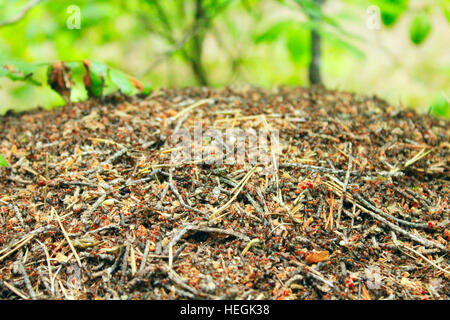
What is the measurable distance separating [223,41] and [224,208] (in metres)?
2.65

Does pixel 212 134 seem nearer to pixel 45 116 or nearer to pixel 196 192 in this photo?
pixel 196 192

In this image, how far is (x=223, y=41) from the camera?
3.66 meters

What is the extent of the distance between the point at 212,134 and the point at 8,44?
2.70m

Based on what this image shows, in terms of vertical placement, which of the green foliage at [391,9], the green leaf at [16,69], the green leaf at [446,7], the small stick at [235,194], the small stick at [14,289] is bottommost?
the small stick at [14,289]

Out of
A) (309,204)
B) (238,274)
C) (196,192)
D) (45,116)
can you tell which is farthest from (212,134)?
(45,116)

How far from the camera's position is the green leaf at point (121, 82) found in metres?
1.91

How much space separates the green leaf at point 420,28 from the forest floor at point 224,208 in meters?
0.44

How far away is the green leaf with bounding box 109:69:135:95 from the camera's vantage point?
1914mm

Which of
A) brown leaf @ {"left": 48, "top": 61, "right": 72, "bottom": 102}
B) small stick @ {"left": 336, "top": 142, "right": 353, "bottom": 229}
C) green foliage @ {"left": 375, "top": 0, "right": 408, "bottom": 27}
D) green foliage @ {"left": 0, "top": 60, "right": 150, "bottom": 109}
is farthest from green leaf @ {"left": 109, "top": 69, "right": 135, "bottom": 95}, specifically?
green foliage @ {"left": 375, "top": 0, "right": 408, "bottom": 27}

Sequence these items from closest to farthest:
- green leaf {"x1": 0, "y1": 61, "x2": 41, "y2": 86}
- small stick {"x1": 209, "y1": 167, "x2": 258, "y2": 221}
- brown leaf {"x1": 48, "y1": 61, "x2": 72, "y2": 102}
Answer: small stick {"x1": 209, "y1": 167, "x2": 258, "y2": 221} < green leaf {"x1": 0, "y1": 61, "x2": 41, "y2": 86} < brown leaf {"x1": 48, "y1": 61, "x2": 72, "y2": 102}

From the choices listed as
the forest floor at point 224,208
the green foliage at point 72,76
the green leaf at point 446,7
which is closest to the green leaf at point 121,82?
the green foliage at point 72,76

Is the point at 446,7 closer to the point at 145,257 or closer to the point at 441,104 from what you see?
the point at 441,104

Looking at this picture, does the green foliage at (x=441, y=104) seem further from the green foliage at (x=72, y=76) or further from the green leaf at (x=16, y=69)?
the green leaf at (x=16, y=69)
